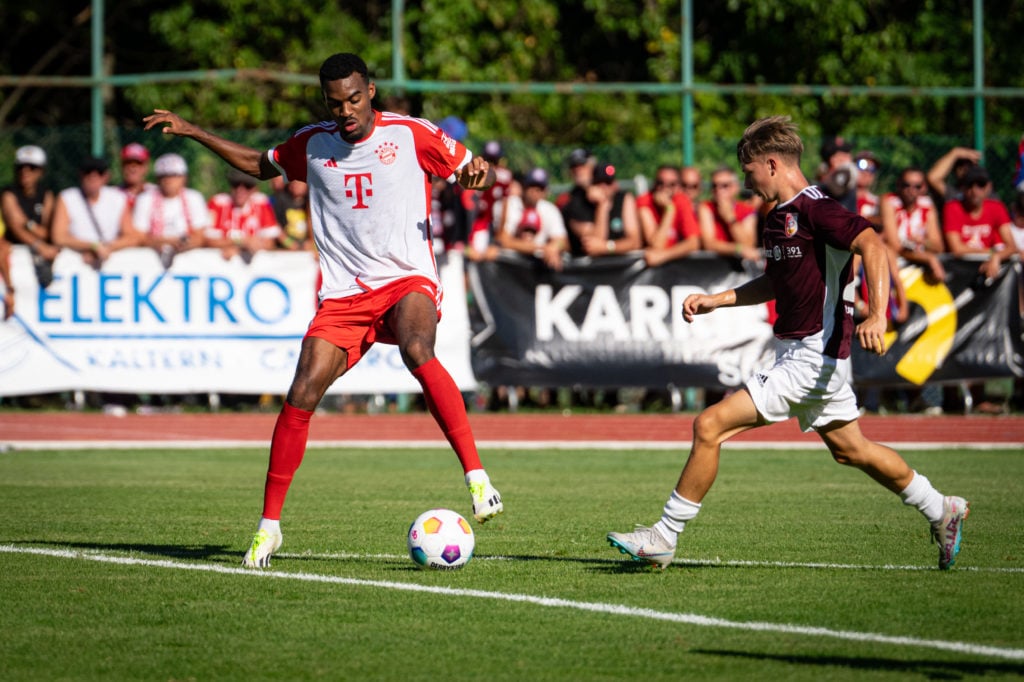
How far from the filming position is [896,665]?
5.08m

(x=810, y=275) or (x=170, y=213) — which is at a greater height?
(x=170, y=213)

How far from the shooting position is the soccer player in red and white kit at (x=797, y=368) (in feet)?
22.7

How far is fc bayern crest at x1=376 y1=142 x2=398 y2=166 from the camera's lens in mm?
7758

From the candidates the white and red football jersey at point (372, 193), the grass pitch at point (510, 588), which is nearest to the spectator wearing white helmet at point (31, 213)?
the grass pitch at point (510, 588)

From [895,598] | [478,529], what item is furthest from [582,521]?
[895,598]

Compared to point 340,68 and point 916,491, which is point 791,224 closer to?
point 916,491

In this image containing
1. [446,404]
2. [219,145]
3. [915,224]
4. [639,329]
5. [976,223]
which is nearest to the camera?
[446,404]

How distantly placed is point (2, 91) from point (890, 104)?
53.1 feet

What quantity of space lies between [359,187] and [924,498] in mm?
3070

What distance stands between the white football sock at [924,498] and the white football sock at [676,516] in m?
0.99

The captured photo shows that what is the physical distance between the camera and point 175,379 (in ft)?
53.8

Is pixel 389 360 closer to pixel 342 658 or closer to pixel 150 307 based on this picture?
pixel 150 307

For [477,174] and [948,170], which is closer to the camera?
[477,174]

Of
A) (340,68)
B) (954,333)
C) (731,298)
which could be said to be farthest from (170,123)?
(954,333)
